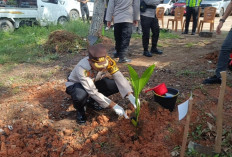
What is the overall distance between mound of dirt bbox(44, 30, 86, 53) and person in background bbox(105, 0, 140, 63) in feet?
5.12

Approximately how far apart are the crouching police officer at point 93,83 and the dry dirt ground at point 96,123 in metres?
0.21

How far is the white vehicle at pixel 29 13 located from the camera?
796 centimetres

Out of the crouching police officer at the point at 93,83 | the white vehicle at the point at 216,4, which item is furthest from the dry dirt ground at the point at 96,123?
the white vehicle at the point at 216,4

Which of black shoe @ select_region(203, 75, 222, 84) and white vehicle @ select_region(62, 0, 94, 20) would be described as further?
white vehicle @ select_region(62, 0, 94, 20)

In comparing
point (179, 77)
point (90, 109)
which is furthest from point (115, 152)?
point (179, 77)

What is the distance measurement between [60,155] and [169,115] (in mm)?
1292

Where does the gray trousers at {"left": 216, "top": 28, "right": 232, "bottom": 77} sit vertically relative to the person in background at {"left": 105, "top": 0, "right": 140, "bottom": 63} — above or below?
below

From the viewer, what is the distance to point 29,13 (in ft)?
27.5

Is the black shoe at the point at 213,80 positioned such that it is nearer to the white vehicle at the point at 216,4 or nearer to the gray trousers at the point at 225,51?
the gray trousers at the point at 225,51

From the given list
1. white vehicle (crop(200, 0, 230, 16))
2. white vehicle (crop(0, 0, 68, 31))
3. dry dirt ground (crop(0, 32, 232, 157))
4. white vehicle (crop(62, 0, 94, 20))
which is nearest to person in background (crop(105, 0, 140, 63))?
dry dirt ground (crop(0, 32, 232, 157))

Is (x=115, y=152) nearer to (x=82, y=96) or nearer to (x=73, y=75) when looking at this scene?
(x=82, y=96)

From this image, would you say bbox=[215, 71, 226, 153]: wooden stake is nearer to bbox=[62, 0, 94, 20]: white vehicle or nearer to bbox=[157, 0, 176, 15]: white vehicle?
bbox=[62, 0, 94, 20]: white vehicle

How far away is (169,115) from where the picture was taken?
2525mm

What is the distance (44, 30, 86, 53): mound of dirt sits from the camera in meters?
5.57
